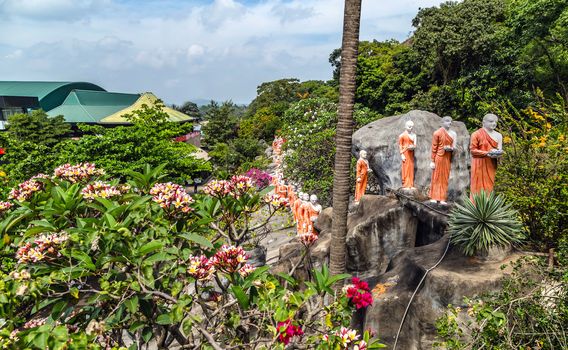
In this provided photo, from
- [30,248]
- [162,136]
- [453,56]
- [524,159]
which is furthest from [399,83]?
[30,248]

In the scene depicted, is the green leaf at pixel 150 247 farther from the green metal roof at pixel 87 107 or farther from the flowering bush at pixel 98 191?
the green metal roof at pixel 87 107

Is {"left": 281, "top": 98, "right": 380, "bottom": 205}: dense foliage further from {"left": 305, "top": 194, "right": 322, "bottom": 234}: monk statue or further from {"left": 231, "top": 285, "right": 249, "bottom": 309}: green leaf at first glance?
{"left": 231, "top": 285, "right": 249, "bottom": 309}: green leaf

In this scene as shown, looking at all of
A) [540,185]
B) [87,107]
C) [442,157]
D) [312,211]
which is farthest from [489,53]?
[87,107]

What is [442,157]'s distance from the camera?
8.53 meters

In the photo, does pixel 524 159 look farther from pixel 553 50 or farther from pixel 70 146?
pixel 70 146

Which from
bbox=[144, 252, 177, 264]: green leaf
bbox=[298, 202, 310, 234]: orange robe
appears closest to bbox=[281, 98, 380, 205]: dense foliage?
bbox=[298, 202, 310, 234]: orange robe

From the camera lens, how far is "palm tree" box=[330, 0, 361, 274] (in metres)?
5.67

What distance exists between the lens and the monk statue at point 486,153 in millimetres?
7168

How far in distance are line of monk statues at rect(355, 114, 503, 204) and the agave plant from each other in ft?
1.90

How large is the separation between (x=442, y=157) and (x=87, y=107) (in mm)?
50993

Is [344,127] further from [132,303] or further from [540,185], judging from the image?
[540,185]

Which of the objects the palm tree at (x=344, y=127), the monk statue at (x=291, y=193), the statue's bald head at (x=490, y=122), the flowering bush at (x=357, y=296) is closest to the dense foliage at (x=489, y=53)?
the monk statue at (x=291, y=193)

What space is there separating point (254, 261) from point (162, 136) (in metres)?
8.23

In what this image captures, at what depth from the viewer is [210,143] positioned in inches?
1912
